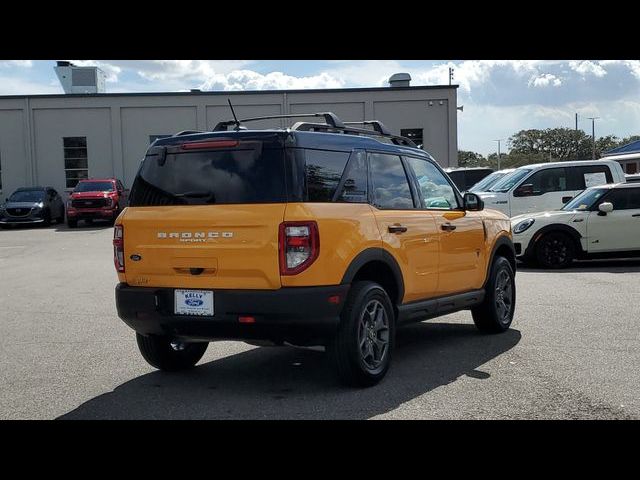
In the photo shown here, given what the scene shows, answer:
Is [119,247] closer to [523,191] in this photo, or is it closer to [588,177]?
[523,191]

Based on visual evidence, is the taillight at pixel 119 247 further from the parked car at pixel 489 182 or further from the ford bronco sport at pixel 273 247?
the parked car at pixel 489 182

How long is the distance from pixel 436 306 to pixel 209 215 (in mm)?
2489

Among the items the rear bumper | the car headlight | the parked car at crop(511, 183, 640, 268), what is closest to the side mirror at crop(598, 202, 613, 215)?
the parked car at crop(511, 183, 640, 268)

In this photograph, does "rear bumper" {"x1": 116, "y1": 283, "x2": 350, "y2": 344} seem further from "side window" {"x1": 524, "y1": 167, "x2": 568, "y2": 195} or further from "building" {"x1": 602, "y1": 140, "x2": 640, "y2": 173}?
"building" {"x1": 602, "y1": 140, "x2": 640, "y2": 173}

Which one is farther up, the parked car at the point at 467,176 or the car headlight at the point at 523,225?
the parked car at the point at 467,176

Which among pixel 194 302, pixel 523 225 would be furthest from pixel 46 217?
pixel 194 302

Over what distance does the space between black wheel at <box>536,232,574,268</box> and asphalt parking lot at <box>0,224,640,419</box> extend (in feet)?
11.0

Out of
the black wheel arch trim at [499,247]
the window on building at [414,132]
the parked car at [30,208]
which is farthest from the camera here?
the window on building at [414,132]

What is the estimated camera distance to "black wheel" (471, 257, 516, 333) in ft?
27.0

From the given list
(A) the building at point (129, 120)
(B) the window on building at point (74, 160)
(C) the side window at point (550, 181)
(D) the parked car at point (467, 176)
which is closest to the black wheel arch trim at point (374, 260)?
(C) the side window at point (550, 181)

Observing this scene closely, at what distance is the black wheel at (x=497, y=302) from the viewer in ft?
27.0

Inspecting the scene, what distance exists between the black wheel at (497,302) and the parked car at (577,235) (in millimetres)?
5838

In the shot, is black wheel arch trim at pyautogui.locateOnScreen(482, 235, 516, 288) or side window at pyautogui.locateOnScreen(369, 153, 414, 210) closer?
side window at pyautogui.locateOnScreen(369, 153, 414, 210)

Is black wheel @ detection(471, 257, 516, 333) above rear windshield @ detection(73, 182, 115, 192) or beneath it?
beneath
